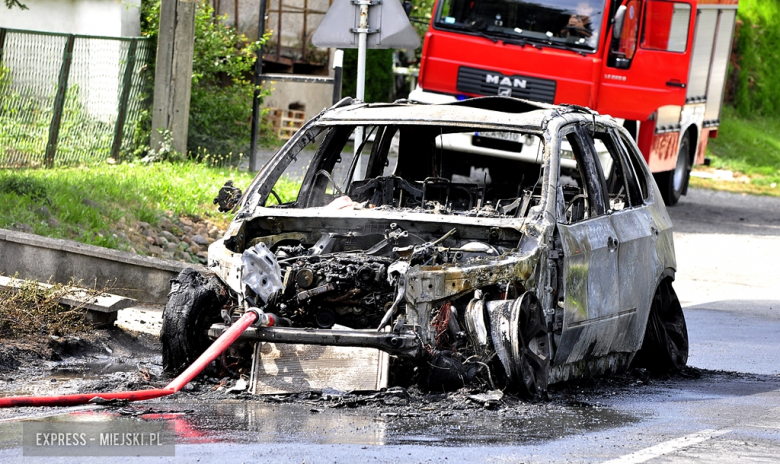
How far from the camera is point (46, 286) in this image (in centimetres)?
846

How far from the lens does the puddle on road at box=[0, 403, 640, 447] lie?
541 centimetres

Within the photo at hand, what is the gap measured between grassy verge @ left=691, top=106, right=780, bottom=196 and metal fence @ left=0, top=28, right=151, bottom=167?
13.8 meters

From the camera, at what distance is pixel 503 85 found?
656 inches

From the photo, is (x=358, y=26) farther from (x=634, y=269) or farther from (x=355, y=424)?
(x=355, y=424)

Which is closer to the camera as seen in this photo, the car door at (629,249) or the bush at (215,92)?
the car door at (629,249)

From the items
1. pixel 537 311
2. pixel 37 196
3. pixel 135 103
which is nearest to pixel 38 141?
pixel 135 103

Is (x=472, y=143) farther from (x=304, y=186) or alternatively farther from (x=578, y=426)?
(x=578, y=426)

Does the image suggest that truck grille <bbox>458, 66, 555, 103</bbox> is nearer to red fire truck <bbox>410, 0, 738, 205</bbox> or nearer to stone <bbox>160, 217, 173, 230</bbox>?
red fire truck <bbox>410, 0, 738, 205</bbox>

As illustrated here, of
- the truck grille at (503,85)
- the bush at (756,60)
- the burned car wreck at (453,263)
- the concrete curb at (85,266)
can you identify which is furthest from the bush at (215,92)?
the bush at (756,60)

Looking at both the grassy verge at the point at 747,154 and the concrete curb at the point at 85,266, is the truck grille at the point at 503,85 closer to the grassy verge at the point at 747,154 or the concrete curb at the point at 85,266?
the concrete curb at the point at 85,266

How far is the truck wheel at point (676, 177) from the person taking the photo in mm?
20688

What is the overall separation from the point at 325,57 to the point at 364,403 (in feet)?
67.7

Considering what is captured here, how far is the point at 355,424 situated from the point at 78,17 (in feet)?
52.1

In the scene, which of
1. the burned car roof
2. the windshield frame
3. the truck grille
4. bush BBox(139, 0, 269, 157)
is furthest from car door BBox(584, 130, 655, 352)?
bush BBox(139, 0, 269, 157)
